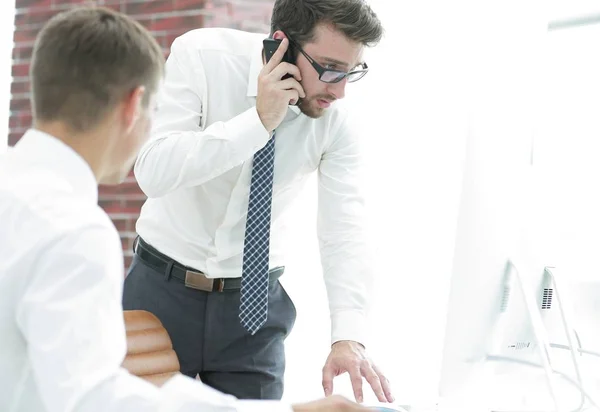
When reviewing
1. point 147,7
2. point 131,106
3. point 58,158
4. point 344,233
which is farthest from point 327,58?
point 147,7

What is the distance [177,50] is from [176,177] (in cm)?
41

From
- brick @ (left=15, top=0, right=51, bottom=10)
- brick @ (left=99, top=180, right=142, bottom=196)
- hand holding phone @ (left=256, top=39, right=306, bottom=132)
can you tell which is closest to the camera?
hand holding phone @ (left=256, top=39, right=306, bottom=132)

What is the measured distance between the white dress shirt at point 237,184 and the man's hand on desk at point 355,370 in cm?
5

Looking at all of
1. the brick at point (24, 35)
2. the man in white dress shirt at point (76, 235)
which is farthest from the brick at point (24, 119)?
the man in white dress shirt at point (76, 235)

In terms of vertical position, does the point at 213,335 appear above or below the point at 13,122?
below

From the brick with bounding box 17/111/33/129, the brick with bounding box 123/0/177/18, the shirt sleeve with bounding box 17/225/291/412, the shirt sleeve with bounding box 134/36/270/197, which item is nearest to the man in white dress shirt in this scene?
the shirt sleeve with bounding box 17/225/291/412

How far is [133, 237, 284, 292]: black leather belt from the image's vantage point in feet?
6.44

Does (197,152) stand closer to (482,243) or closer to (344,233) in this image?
(344,233)

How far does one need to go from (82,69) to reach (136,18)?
2.18 meters

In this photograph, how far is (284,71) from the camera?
1845mm

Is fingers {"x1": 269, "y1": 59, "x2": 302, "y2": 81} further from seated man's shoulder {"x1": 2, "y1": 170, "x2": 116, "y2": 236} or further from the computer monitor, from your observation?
seated man's shoulder {"x1": 2, "y1": 170, "x2": 116, "y2": 236}

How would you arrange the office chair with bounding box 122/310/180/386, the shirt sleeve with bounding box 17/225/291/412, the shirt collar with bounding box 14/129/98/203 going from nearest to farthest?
the shirt sleeve with bounding box 17/225/291/412
the shirt collar with bounding box 14/129/98/203
the office chair with bounding box 122/310/180/386

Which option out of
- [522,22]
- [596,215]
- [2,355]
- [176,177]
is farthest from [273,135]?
[2,355]

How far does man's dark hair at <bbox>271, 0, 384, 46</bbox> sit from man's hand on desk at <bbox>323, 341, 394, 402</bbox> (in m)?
0.70
